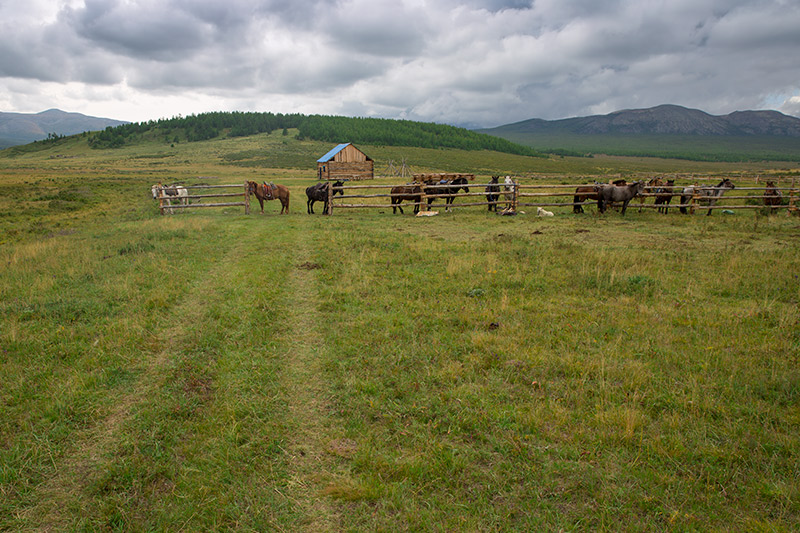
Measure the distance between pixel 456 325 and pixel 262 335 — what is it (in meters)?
2.94

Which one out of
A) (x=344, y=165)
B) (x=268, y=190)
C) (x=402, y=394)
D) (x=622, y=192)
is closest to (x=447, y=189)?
(x=622, y=192)

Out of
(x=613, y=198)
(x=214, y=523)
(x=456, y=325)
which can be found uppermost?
(x=613, y=198)

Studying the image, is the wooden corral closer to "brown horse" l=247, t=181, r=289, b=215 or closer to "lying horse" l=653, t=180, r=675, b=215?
"brown horse" l=247, t=181, r=289, b=215

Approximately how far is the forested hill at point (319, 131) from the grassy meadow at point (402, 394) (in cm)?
12020

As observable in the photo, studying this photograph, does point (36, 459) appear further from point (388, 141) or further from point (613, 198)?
point (388, 141)

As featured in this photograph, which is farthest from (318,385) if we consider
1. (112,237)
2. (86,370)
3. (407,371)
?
(112,237)

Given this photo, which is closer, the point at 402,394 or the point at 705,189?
the point at 402,394

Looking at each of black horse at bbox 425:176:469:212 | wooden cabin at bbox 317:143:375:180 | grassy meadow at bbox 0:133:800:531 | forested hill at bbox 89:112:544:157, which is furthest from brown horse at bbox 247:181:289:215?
forested hill at bbox 89:112:544:157

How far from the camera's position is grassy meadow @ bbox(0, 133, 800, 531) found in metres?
Answer: 3.22

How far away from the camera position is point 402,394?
4.65 metres

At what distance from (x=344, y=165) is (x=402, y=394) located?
51.8m

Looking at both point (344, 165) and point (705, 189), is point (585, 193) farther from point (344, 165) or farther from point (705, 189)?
point (344, 165)

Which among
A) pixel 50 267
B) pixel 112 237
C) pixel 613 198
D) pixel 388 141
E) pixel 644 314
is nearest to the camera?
pixel 644 314

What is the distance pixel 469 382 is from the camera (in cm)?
486
